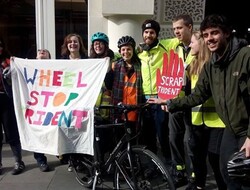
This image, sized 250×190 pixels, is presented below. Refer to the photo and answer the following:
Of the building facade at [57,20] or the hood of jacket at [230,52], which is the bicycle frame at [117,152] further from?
the building facade at [57,20]

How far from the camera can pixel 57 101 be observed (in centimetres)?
334

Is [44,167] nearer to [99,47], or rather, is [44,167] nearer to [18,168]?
[18,168]

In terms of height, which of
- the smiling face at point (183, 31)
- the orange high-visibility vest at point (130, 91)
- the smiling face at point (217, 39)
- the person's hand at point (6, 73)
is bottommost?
the orange high-visibility vest at point (130, 91)

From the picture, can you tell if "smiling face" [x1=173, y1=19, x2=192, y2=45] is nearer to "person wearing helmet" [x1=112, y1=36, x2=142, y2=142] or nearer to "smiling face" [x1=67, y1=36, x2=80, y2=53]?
"person wearing helmet" [x1=112, y1=36, x2=142, y2=142]

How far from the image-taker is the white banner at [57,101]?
3.21 meters

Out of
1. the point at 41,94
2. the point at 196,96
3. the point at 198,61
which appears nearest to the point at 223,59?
the point at 196,96

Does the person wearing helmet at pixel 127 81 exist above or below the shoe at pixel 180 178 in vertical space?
above

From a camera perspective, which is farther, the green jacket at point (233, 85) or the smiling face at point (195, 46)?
the smiling face at point (195, 46)

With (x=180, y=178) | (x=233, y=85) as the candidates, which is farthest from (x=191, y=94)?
(x=180, y=178)

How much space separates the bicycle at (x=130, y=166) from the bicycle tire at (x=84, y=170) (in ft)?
0.36

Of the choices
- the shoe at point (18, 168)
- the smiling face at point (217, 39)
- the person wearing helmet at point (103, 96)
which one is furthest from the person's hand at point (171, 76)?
the shoe at point (18, 168)

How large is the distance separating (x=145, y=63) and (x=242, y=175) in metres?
1.84

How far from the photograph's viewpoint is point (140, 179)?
296 cm

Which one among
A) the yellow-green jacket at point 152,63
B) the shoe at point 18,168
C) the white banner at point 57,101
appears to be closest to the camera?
the white banner at point 57,101
